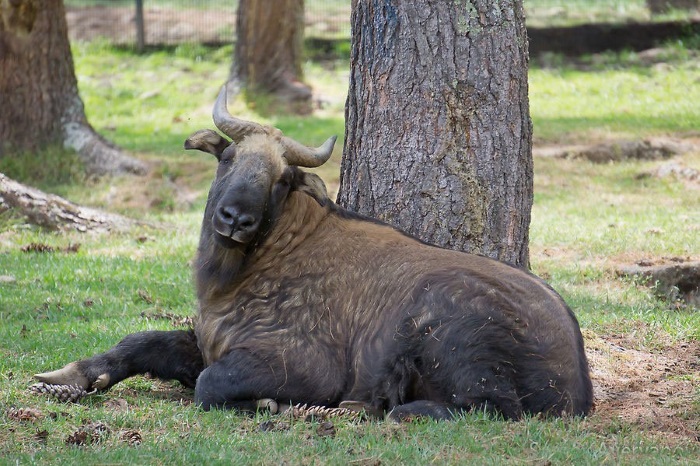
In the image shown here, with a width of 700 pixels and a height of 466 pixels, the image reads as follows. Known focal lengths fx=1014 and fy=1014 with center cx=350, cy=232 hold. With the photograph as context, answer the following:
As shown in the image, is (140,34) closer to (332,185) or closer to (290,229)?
(332,185)

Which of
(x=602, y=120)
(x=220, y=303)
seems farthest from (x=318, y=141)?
(x=220, y=303)

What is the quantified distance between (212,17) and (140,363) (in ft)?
62.3

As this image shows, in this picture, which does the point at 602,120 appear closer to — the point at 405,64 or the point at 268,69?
the point at 268,69

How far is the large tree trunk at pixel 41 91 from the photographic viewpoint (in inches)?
539

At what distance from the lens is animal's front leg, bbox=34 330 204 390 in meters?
5.93

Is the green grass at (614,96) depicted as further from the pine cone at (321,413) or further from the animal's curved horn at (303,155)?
the pine cone at (321,413)

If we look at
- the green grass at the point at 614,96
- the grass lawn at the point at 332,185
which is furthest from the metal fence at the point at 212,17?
the grass lawn at the point at 332,185

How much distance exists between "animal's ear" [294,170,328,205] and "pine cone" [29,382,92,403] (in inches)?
70.1

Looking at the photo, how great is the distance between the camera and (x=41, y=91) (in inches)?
550

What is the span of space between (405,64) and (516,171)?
1034 mm

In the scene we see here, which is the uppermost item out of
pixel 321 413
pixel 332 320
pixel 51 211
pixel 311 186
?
pixel 311 186

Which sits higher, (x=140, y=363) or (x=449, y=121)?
(x=449, y=121)

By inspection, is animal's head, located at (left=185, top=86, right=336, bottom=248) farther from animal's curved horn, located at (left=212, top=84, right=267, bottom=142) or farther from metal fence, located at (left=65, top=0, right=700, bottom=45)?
metal fence, located at (left=65, top=0, right=700, bottom=45)

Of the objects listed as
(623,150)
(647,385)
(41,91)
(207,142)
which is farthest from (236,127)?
(623,150)
